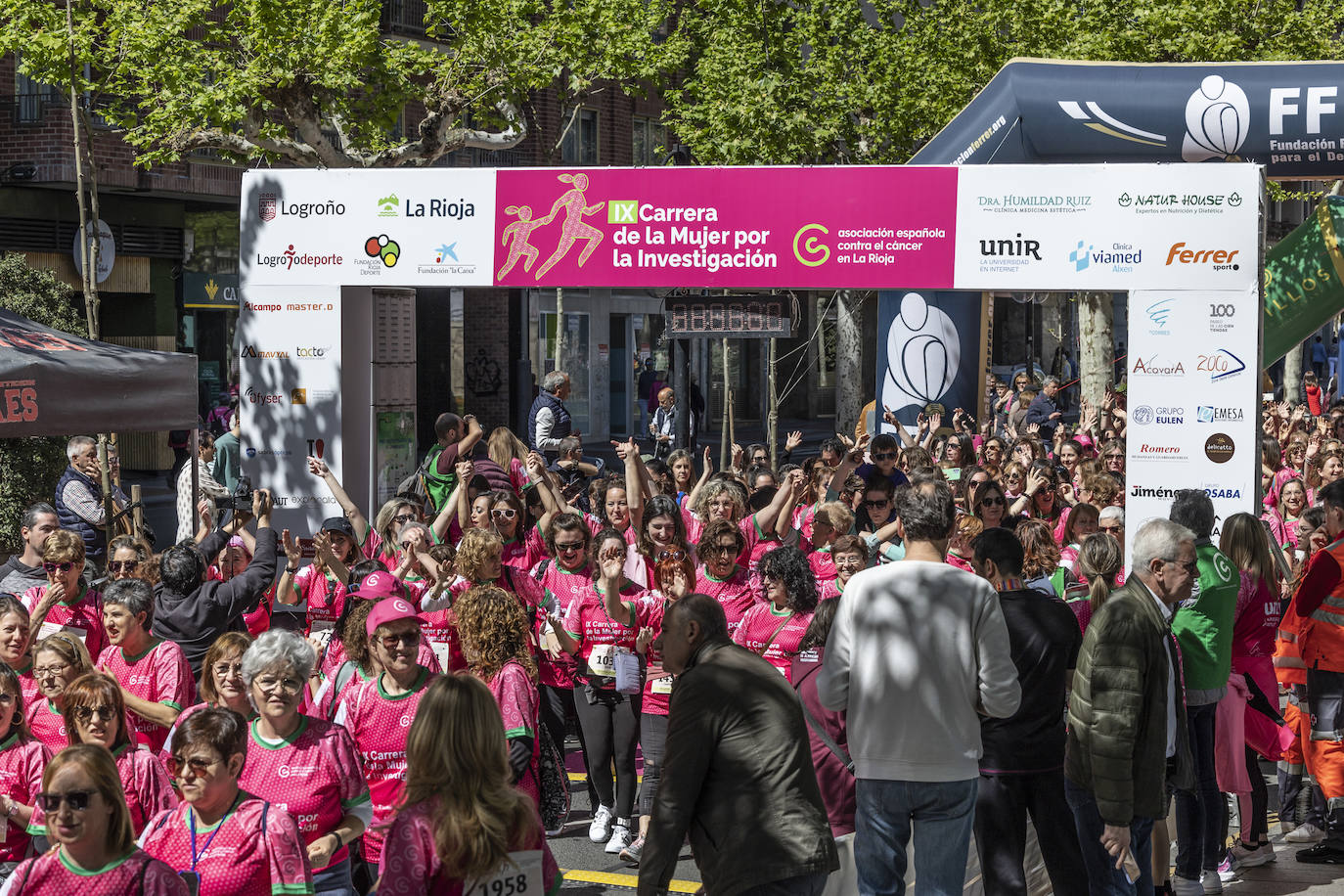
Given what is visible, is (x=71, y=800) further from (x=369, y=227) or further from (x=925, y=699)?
(x=369, y=227)

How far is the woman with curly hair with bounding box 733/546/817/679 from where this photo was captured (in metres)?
7.12

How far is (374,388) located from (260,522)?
17.1 feet

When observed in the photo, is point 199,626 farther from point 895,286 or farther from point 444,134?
point 444,134

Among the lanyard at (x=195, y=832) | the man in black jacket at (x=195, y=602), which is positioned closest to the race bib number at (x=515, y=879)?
the lanyard at (x=195, y=832)

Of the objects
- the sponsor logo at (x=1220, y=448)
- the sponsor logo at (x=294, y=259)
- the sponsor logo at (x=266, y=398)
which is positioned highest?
the sponsor logo at (x=294, y=259)

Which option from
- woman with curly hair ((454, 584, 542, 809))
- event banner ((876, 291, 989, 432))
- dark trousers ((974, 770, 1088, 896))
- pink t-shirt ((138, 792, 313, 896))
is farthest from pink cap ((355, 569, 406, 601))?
event banner ((876, 291, 989, 432))

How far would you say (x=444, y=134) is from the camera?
20406 millimetres

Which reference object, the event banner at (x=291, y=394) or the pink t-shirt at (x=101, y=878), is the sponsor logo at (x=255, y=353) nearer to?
the event banner at (x=291, y=394)

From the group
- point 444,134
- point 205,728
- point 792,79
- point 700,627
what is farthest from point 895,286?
point 792,79

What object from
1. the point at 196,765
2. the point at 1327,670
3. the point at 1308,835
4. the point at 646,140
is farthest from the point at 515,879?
the point at 646,140

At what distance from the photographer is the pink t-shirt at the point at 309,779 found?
514 cm

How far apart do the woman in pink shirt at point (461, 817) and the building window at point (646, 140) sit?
34039 mm

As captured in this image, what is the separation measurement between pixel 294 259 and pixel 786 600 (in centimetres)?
739

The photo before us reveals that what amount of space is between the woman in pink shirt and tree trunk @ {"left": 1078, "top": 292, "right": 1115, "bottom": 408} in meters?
20.1
